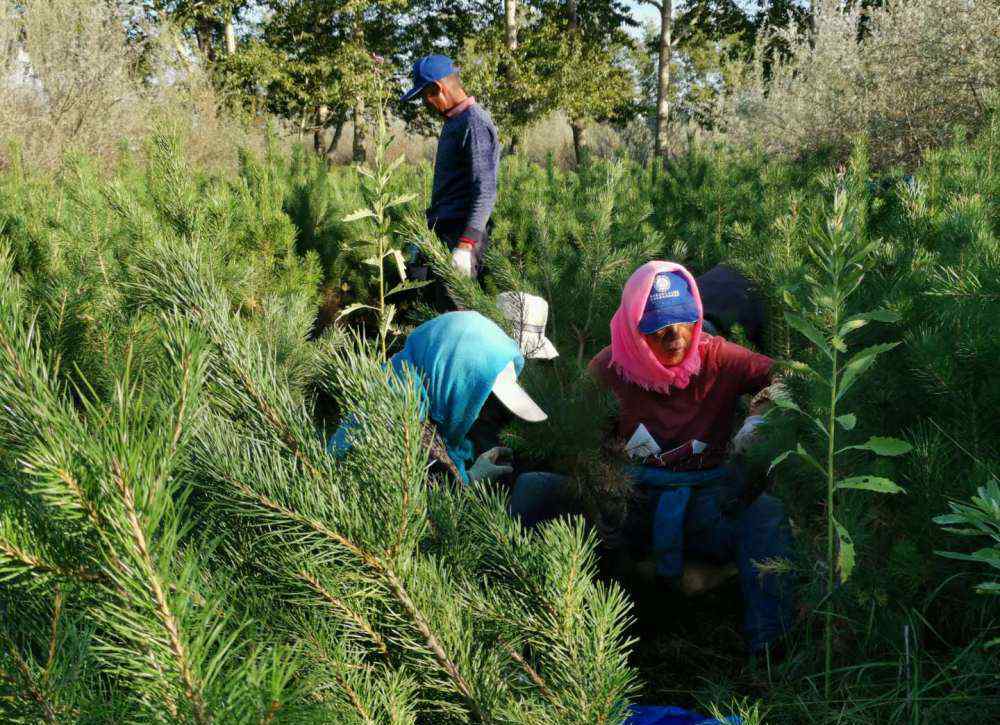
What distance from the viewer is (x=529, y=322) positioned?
110 inches

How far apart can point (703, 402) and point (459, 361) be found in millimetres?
1104

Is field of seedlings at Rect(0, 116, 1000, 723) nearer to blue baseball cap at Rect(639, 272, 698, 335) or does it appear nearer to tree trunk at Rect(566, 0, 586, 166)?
blue baseball cap at Rect(639, 272, 698, 335)

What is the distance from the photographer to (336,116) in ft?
87.8

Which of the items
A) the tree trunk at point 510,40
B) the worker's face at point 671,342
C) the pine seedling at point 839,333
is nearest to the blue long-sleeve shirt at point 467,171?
the worker's face at point 671,342

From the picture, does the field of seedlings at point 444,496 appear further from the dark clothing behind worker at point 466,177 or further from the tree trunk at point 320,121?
the tree trunk at point 320,121

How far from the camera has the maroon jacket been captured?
271 cm

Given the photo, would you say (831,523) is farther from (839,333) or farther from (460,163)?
(460,163)

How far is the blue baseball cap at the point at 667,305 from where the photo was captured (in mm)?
2572

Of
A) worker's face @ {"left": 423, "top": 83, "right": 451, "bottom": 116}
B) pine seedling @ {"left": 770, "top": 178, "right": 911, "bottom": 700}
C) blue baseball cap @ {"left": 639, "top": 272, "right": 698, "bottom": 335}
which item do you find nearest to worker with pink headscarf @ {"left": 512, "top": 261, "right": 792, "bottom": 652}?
blue baseball cap @ {"left": 639, "top": 272, "right": 698, "bottom": 335}

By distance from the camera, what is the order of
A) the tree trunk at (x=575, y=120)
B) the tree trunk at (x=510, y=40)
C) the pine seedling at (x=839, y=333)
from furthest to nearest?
1. the tree trunk at (x=575, y=120)
2. the tree trunk at (x=510, y=40)
3. the pine seedling at (x=839, y=333)

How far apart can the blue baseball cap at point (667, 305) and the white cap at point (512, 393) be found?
0.58 m

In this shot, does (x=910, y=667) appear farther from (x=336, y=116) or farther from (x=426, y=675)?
(x=336, y=116)

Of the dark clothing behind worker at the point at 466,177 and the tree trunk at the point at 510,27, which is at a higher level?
the tree trunk at the point at 510,27

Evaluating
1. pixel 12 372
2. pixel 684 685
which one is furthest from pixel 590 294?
pixel 12 372
